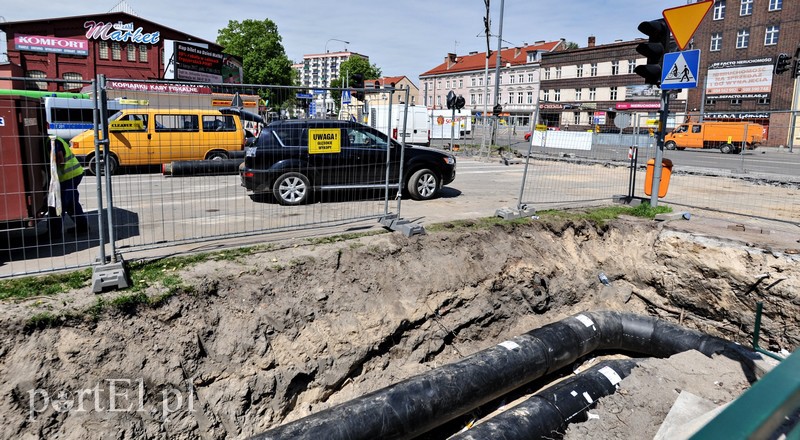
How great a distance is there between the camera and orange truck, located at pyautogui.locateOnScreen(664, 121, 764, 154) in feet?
97.8

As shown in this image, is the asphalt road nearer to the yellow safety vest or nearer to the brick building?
the yellow safety vest

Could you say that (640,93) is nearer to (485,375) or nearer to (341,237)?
(341,237)

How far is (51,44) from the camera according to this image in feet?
124

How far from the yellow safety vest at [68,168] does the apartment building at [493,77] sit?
60.1m

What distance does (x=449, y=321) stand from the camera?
681 centimetres

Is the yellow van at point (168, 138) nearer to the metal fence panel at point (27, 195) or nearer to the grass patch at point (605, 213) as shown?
the metal fence panel at point (27, 195)

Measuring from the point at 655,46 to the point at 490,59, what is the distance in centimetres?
7757

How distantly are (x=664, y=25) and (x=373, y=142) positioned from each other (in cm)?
546

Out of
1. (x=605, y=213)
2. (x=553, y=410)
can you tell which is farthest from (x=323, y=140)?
(x=605, y=213)

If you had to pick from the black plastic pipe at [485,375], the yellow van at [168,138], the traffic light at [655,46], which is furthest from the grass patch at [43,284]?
the traffic light at [655,46]

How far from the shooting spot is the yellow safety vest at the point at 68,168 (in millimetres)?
5930

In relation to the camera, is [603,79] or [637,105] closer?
[637,105]

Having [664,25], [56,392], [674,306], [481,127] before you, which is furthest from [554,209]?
[481,127]

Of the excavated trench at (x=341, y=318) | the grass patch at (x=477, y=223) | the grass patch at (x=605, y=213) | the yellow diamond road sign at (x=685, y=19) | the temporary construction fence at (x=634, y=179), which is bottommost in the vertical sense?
the excavated trench at (x=341, y=318)
